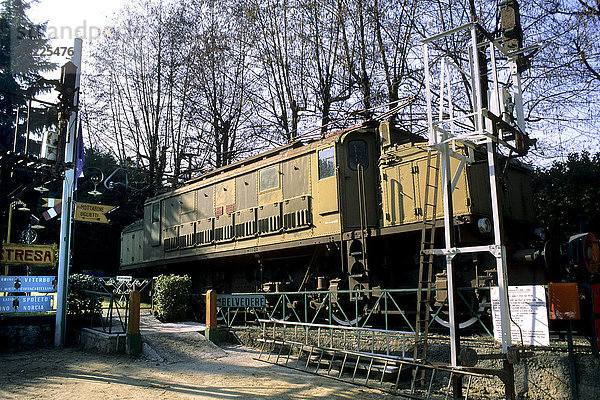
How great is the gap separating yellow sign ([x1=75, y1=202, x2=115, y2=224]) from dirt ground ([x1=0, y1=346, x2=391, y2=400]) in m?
5.25

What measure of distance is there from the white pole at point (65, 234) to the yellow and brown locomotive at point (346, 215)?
4321mm

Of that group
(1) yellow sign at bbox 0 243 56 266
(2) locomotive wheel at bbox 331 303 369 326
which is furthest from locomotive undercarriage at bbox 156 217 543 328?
(1) yellow sign at bbox 0 243 56 266

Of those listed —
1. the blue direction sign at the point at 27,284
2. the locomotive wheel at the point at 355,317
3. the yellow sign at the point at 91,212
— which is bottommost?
the locomotive wheel at the point at 355,317

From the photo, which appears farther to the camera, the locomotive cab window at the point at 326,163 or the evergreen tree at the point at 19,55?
the evergreen tree at the point at 19,55

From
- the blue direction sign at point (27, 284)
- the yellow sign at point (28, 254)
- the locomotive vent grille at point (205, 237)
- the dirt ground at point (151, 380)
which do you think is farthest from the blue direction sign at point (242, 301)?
the yellow sign at point (28, 254)

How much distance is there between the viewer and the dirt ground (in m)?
7.02

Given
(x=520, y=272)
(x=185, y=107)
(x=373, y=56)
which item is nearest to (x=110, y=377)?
(x=520, y=272)

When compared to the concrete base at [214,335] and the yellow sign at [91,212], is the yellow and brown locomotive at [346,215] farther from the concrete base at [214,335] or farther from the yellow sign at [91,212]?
the yellow sign at [91,212]

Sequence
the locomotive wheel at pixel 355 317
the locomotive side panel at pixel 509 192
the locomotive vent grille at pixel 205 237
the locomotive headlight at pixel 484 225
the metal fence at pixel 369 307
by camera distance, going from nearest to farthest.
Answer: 1. the metal fence at pixel 369 307
2. the locomotive headlight at pixel 484 225
3. the locomotive side panel at pixel 509 192
4. the locomotive wheel at pixel 355 317
5. the locomotive vent grille at pixel 205 237

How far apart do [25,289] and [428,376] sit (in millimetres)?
8537

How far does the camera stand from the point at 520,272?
9547 mm

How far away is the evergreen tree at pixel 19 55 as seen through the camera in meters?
24.3

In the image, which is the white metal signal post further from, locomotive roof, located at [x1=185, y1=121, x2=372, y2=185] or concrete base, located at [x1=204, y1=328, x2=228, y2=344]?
concrete base, located at [x1=204, y1=328, x2=228, y2=344]

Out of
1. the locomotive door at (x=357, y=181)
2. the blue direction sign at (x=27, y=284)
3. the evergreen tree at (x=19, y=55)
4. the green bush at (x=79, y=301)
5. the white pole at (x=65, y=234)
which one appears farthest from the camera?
the evergreen tree at (x=19, y=55)
